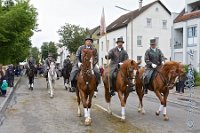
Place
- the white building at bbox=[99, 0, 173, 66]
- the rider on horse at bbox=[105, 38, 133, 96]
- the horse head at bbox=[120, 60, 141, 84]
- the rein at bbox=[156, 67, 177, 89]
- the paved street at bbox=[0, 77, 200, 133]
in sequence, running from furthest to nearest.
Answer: the white building at bbox=[99, 0, 173, 66] → the rider on horse at bbox=[105, 38, 133, 96] → the rein at bbox=[156, 67, 177, 89] → the horse head at bbox=[120, 60, 141, 84] → the paved street at bbox=[0, 77, 200, 133]

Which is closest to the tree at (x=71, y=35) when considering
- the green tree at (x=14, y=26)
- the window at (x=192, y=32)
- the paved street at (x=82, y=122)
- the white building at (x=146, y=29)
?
the white building at (x=146, y=29)

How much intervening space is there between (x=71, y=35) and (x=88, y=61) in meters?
70.9

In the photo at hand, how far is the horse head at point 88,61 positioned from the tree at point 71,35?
224 feet

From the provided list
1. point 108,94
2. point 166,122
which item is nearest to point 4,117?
point 108,94

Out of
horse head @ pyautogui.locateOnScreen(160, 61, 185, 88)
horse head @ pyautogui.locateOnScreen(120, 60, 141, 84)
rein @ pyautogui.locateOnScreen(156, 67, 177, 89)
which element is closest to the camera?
horse head @ pyautogui.locateOnScreen(120, 60, 141, 84)

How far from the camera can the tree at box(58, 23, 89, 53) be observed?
3162 inches

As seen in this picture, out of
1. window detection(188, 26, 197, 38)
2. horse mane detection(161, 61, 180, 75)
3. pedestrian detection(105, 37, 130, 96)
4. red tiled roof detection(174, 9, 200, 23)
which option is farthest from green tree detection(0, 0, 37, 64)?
horse mane detection(161, 61, 180, 75)

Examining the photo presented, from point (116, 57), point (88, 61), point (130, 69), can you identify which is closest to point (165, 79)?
point (130, 69)

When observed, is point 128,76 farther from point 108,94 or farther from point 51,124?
point 51,124

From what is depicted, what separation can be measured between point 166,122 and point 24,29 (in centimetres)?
2597

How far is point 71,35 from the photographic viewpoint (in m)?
82.2

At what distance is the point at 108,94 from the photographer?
1412 cm

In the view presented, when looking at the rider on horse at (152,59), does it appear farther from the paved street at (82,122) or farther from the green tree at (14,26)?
the green tree at (14,26)

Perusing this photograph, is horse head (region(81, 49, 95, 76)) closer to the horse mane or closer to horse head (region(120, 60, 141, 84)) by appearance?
horse head (region(120, 60, 141, 84))
